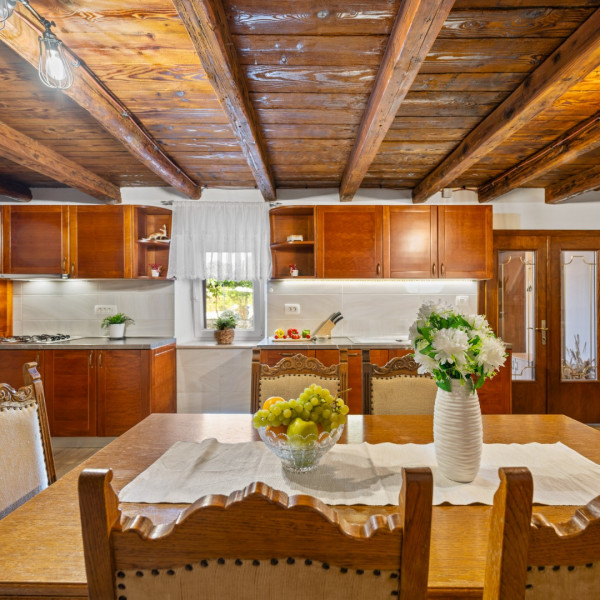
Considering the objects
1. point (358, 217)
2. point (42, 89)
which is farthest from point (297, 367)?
point (358, 217)

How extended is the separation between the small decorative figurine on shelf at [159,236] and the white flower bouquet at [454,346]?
3487 millimetres

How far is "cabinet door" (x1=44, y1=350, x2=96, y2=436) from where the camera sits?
357 cm

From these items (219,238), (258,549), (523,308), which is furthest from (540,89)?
(219,238)

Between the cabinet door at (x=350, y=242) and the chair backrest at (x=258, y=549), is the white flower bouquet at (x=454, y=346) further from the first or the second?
the cabinet door at (x=350, y=242)

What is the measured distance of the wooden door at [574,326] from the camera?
4.23m

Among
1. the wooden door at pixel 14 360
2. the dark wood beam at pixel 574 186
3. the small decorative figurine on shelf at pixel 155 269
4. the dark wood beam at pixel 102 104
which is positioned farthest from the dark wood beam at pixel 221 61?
the dark wood beam at pixel 574 186

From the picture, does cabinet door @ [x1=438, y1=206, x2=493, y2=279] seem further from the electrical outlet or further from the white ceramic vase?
the electrical outlet

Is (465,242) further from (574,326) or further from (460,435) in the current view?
(460,435)

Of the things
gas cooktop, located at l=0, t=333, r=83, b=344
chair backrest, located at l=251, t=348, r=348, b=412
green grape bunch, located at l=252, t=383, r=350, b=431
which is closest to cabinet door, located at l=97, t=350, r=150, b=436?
gas cooktop, located at l=0, t=333, r=83, b=344

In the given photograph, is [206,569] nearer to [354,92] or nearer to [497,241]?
[354,92]

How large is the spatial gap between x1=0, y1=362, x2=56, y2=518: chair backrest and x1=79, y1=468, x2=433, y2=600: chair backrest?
98 centimetres

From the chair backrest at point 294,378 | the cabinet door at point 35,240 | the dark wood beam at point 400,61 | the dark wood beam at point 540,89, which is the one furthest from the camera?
the cabinet door at point 35,240

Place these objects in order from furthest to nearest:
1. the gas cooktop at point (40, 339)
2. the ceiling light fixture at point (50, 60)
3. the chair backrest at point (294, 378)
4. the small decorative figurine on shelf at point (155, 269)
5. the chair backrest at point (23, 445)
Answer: the small decorative figurine on shelf at point (155, 269) < the gas cooktop at point (40, 339) < the chair backrest at point (294, 378) < the ceiling light fixture at point (50, 60) < the chair backrest at point (23, 445)

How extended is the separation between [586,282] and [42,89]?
4949 mm
